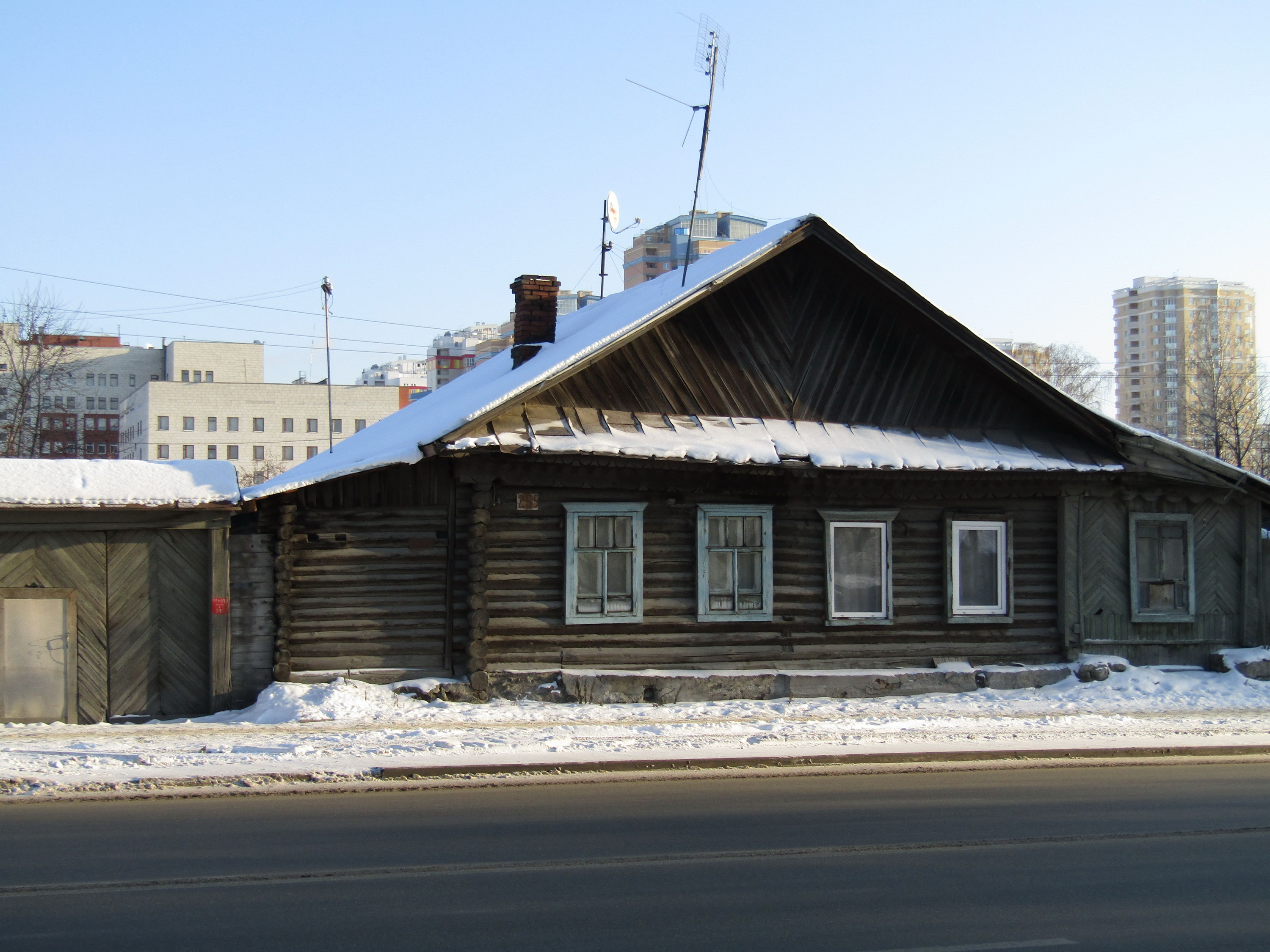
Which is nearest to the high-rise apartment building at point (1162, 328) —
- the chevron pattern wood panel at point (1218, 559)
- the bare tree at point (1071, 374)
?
the bare tree at point (1071, 374)

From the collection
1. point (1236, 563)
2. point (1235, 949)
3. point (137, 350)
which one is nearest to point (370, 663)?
point (1235, 949)

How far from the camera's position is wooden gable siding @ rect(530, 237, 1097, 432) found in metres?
16.6

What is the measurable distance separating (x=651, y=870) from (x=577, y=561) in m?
8.47

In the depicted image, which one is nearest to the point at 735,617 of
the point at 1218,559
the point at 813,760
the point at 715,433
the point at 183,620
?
the point at 715,433

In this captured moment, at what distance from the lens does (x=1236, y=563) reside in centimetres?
1886

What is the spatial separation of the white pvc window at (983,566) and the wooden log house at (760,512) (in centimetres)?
3

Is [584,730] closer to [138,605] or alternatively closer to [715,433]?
[715,433]

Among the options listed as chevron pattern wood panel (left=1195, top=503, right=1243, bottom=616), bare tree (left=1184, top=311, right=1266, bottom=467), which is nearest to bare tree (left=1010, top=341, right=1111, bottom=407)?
bare tree (left=1184, top=311, right=1266, bottom=467)

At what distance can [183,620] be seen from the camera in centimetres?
1438

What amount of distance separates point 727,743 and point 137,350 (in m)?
122

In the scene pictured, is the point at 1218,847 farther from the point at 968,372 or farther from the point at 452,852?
the point at 968,372

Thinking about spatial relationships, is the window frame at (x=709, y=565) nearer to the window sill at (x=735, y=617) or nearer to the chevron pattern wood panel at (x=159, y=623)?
the window sill at (x=735, y=617)

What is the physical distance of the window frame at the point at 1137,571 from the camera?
59.8ft

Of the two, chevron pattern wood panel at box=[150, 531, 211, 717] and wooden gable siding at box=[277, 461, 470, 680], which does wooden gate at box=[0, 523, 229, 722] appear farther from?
wooden gable siding at box=[277, 461, 470, 680]
